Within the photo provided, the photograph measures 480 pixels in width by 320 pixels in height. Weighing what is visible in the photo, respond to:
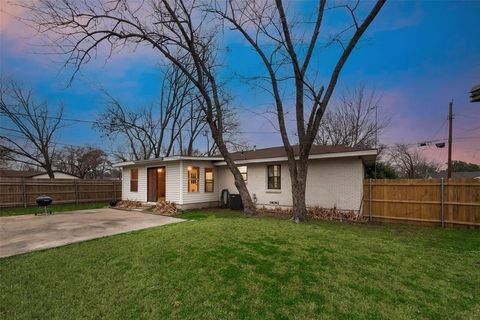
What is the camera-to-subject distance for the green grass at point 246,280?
2926 mm

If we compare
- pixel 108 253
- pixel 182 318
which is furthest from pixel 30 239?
pixel 182 318

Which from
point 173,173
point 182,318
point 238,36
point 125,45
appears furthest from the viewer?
point 173,173

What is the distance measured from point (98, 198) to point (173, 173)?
9.58 metres

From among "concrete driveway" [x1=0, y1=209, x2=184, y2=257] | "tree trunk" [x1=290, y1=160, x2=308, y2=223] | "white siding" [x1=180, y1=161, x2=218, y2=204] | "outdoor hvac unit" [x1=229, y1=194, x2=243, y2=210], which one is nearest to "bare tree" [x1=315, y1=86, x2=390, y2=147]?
"white siding" [x1=180, y1=161, x2=218, y2=204]

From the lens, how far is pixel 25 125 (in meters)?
22.1

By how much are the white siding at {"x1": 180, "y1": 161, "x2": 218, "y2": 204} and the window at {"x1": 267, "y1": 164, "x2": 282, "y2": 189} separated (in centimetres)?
372

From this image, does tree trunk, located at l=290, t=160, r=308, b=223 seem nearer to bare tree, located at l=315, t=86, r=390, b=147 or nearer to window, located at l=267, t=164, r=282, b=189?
window, located at l=267, t=164, r=282, b=189

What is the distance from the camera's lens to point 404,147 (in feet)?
88.9

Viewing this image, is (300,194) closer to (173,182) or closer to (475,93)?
(475,93)

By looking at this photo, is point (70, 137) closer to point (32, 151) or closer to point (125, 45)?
point (32, 151)

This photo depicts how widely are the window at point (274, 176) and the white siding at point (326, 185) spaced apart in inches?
8.4

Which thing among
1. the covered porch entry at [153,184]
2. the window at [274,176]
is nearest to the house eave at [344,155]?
the window at [274,176]

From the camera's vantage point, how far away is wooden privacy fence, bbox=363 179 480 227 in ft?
26.8

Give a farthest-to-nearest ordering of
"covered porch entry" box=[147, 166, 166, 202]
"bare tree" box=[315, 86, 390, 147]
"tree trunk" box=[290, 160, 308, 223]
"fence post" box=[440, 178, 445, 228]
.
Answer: "bare tree" box=[315, 86, 390, 147] < "covered porch entry" box=[147, 166, 166, 202] < "tree trunk" box=[290, 160, 308, 223] < "fence post" box=[440, 178, 445, 228]
